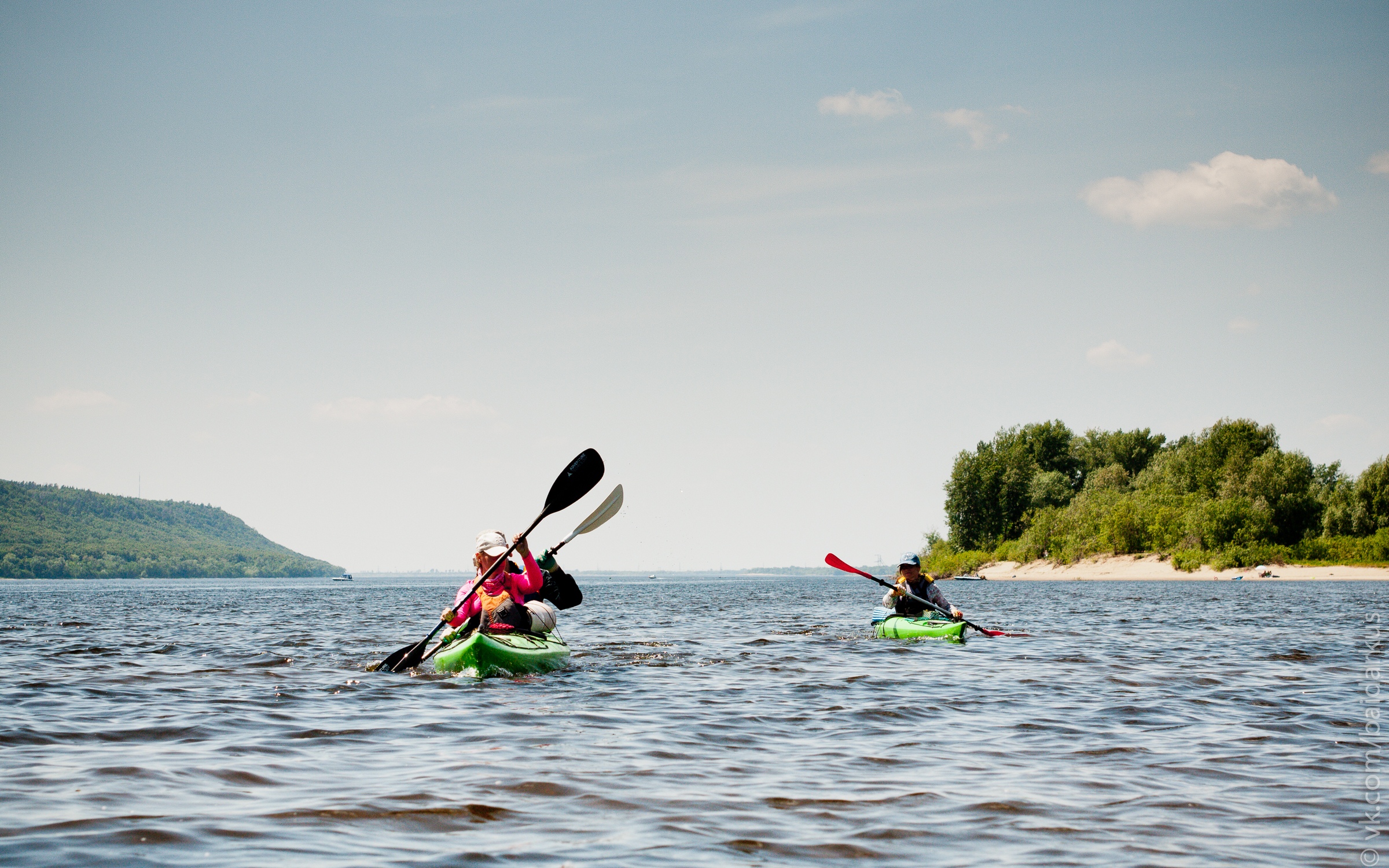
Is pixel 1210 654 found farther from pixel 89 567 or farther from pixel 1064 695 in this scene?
pixel 89 567

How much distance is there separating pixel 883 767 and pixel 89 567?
18056 centimetres

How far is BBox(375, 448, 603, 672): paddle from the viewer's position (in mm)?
12766

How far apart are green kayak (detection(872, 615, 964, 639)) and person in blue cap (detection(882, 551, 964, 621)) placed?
0.24 meters

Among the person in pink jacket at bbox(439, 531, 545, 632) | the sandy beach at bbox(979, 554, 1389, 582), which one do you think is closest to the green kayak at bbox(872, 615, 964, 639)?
the person in pink jacket at bbox(439, 531, 545, 632)

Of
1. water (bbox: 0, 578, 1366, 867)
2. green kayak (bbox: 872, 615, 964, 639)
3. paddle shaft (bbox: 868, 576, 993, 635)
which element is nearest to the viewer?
water (bbox: 0, 578, 1366, 867)

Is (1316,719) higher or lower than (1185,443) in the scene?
lower

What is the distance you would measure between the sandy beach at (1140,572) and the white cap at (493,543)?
59072mm

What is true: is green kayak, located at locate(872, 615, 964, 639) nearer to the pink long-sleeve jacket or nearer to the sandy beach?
the pink long-sleeve jacket

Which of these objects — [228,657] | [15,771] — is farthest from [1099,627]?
[15,771]

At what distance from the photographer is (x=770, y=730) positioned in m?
8.89

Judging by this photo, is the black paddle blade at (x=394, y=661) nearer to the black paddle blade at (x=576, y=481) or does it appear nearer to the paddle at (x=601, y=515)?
the paddle at (x=601, y=515)

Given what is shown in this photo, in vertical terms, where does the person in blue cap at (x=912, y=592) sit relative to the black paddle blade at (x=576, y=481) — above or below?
below

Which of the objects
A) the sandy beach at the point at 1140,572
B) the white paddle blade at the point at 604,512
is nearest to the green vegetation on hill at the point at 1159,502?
the sandy beach at the point at 1140,572

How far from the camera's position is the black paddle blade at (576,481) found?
1416 cm
